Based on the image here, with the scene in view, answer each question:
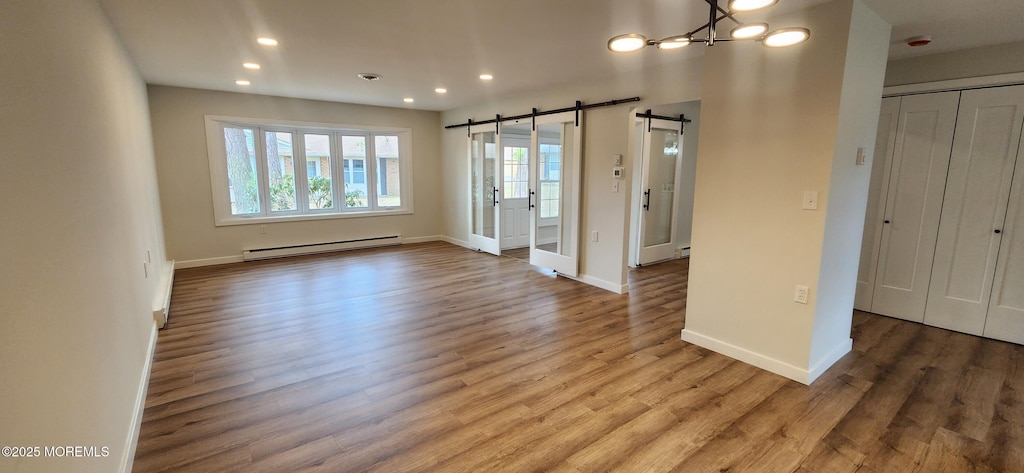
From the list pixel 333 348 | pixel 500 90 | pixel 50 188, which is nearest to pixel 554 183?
pixel 500 90

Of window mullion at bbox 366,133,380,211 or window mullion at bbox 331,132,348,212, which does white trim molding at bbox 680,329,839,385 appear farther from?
window mullion at bbox 331,132,348,212

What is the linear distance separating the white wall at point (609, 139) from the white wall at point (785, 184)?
917 millimetres

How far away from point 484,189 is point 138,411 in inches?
204

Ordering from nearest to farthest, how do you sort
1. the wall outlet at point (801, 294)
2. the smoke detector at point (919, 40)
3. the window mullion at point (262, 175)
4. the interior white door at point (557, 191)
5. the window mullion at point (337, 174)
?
the wall outlet at point (801, 294) < the smoke detector at point (919, 40) < the interior white door at point (557, 191) < the window mullion at point (262, 175) < the window mullion at point (337, 174)

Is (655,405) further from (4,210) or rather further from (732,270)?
(4,210)

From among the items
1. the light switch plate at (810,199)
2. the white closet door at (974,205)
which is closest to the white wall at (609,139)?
the light switch plate at (810,199)

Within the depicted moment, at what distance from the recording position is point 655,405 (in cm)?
255

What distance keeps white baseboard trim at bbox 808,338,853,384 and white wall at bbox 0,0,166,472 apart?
12.1 ft

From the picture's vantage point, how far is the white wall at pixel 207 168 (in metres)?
5.48

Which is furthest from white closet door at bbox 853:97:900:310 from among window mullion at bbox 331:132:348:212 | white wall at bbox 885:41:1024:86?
window mullion at bbox 331:132:348:212

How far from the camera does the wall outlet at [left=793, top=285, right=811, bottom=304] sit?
109 inches

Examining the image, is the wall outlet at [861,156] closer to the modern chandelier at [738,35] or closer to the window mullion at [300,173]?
the modern chandelier at [738,35]

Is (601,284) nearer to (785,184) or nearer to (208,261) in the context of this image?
(785,184)

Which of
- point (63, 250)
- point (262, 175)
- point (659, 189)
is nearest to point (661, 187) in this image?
point (659, 189)
